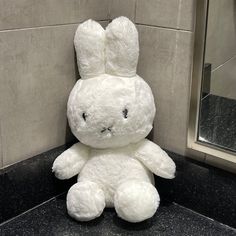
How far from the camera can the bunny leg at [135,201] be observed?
899 mm

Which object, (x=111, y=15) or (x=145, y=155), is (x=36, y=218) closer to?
(x=145, y=155)

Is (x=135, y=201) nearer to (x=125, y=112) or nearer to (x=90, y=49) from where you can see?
(x=125, y=112)

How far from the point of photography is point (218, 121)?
101 centimetres

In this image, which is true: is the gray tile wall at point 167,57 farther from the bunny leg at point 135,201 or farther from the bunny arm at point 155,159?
the bunny leg at point 135,201

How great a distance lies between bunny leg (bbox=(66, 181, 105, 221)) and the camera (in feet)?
3.02

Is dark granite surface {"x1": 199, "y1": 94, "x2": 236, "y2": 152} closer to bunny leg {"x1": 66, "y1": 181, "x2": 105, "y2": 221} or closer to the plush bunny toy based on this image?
the plush bunny toy

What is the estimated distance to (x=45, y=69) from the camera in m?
0.96

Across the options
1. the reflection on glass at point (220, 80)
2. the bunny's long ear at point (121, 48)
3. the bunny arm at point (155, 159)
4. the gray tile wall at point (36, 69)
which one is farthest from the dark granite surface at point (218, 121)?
the gray tile wall at point (36, 69)

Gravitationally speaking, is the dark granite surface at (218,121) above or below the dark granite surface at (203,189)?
above

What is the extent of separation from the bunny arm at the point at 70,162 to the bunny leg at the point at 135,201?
13cm

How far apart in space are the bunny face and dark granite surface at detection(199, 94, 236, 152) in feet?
0.46

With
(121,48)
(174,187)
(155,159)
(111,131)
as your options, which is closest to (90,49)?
(121,48)

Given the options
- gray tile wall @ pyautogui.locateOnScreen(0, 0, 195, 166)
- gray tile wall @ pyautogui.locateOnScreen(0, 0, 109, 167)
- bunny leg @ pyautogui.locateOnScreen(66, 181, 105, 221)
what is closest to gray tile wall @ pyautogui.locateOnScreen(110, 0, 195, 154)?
gray tile wall @ pyautogui.locateOnScreen(0, 0, 195, 166)

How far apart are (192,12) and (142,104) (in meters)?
0.24
